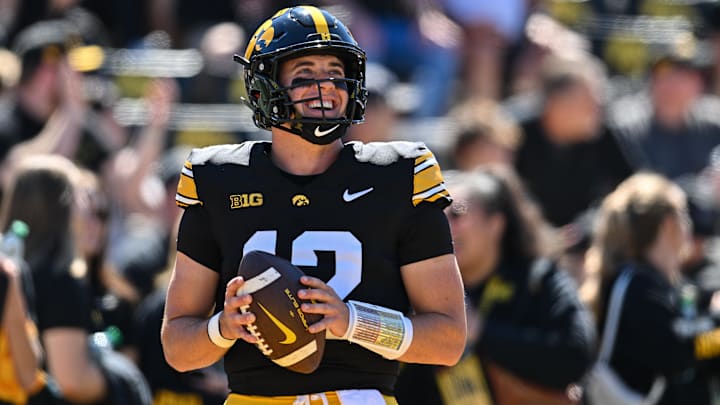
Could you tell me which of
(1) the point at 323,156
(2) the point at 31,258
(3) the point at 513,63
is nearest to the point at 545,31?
(3) the point at 513,63

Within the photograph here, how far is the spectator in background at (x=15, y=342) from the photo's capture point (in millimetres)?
5352

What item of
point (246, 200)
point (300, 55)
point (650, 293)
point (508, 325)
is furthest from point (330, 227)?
point (650, 293)

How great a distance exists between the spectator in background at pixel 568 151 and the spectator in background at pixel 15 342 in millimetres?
4111

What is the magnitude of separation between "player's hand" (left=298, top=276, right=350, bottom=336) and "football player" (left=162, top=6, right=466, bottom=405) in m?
0.11

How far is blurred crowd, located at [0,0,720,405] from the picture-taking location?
621 cm

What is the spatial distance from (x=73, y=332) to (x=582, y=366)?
2213 millimetres

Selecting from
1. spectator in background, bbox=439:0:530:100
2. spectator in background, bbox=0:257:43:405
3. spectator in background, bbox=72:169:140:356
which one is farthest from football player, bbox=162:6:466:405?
spectator in background, bbox=439:0:530:100

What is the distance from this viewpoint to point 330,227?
3.96 m

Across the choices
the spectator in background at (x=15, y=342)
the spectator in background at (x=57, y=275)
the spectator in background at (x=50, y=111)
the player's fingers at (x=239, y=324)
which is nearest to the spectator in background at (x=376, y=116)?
the spectator in background at (x=50, y=111)

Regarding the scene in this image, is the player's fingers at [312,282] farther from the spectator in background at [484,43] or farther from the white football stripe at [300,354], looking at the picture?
the spectator in background at [484,43]

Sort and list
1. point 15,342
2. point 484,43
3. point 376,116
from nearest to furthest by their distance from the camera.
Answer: point 15,342
point 376,116
point 484,43

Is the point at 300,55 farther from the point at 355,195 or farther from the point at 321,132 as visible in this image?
the point at 355,195

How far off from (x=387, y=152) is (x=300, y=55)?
0.37 metres

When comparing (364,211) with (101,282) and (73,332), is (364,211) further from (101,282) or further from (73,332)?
(101,282)
